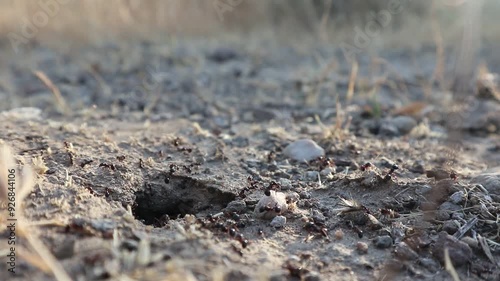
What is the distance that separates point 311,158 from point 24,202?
1.55 metres

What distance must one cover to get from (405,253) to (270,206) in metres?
0.60

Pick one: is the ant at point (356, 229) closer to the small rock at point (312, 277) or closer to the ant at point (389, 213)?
the ant at point (389, 213)

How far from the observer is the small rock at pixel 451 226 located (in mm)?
2289

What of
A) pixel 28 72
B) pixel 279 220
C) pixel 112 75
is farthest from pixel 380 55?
pixel 279 220

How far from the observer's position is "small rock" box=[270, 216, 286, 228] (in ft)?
7.61

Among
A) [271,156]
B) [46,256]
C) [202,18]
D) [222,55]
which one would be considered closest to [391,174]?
[271,156]

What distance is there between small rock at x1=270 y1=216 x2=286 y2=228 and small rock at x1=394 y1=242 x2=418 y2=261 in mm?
480

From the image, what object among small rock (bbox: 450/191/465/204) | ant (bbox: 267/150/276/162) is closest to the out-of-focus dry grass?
ant (bbox: 267/150/276/162)

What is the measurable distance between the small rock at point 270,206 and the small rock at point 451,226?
688mm

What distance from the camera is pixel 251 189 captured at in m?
2.62

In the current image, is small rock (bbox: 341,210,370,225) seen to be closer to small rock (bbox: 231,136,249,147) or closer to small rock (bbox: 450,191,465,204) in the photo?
small rock (bbox: 450,191,465,204)

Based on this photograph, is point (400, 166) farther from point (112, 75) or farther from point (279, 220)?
point (112, 75)

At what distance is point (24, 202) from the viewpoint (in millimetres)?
2137

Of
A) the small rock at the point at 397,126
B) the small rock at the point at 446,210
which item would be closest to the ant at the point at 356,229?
the small rock at the point at 446,210
